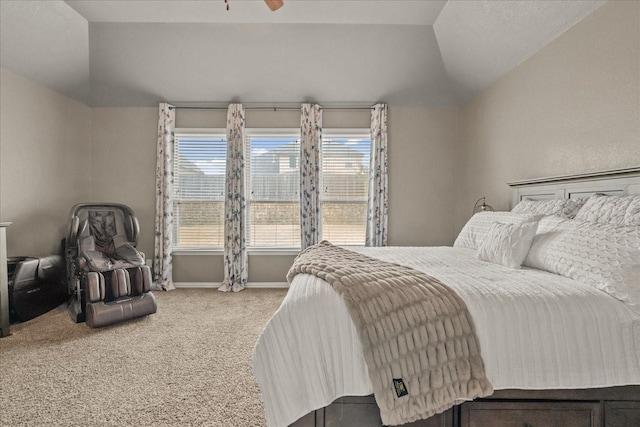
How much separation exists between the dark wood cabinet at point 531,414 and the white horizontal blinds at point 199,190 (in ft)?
13.2

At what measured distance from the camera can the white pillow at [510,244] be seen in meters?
1.97

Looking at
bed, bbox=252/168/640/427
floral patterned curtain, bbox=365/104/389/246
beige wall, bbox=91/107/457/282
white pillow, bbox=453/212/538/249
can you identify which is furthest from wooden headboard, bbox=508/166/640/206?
floral patterned curtain, bbox=365/104/389/246

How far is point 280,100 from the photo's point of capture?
4582 mm

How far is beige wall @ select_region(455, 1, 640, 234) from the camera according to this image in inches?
85.7

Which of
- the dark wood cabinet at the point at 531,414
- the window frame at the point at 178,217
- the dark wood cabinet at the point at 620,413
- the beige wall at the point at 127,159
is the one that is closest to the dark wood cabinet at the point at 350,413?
the dark wood cabinet at the point at 531,414

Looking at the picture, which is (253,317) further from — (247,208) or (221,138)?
(221,138)

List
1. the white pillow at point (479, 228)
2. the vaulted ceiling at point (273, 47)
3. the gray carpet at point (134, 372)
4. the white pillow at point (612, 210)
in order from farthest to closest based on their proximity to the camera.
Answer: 1. the vaulted ceiling at point (273, 47)
2. the white pillow at point (479, 228)
3. the gray carpet at point (134, 372)
4. the white pillow at point (612, 210)

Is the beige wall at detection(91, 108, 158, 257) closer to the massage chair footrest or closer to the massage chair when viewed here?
the massage chair

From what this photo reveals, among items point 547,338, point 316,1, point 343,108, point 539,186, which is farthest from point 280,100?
point 547,338

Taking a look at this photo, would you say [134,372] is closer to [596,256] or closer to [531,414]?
[531,414]

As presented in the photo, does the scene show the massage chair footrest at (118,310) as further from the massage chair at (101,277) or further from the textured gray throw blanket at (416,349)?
the textured gray throw blanket at (416,349)

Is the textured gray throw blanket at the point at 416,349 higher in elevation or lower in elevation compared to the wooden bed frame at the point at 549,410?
higher

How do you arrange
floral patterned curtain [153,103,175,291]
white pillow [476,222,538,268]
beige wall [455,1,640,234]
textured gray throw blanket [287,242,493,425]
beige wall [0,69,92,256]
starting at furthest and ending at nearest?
floral patterned curtain [153,103,175,291] < beige wall [0,69,92,256] < beige wall [455,1,640,234] < white pillow [476,222,538,268] < textured gray throw blanket [287,242,493,425]

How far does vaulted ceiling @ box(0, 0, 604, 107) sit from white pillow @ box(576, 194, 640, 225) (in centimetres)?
160
